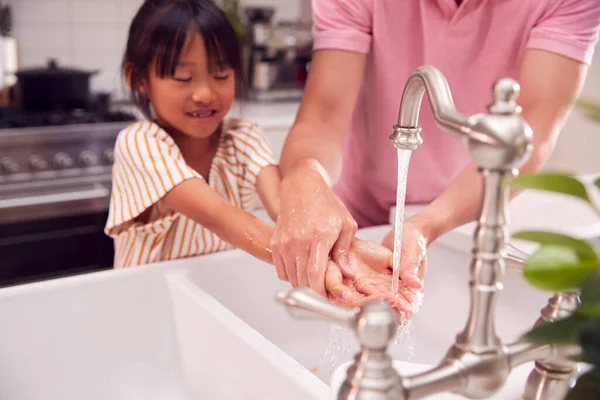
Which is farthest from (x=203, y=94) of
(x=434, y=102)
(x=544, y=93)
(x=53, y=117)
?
(x=53, y=117)

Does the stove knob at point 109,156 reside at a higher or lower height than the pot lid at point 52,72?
lower

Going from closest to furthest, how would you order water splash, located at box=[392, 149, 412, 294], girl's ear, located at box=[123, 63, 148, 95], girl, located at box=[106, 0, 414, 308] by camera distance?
water splash, located at box=[392, 149, 412, 294], girl, located at box=[106, 0, 414, 308], girl's ear, located at box=[123, 63, 148, 95]

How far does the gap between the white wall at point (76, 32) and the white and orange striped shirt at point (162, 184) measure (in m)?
1.43

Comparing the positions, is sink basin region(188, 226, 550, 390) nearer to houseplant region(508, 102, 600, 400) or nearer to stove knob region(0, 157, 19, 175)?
houseplant region(508, 102, 600, 400)

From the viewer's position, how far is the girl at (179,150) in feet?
3.55

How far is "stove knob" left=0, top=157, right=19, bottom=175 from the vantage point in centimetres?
195

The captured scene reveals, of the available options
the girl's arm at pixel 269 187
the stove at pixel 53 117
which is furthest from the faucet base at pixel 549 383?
the stove at pixel 53 117

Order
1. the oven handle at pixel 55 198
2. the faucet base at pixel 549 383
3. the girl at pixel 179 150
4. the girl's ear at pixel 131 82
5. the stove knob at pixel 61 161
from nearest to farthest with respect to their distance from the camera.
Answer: the faucet base at pixel 549 383, the girl at pixel 179 150, the girl's ear at pixel 131 82, the oven handle at pixel 55 198, the stove knob at pixel 61 161

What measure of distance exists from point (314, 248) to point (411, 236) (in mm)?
153

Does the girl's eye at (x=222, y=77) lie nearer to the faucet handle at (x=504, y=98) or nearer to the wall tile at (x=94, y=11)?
the faucet handle at (x=504, y=98)

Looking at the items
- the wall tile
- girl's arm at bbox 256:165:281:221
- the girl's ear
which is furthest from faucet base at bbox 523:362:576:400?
the wall tile

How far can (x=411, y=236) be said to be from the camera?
2.92 feet

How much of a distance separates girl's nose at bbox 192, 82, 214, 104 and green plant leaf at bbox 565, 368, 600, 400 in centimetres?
88

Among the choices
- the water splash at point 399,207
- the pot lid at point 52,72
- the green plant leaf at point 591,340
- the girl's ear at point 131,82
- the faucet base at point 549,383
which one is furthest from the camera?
the pot lid at point 52,72
